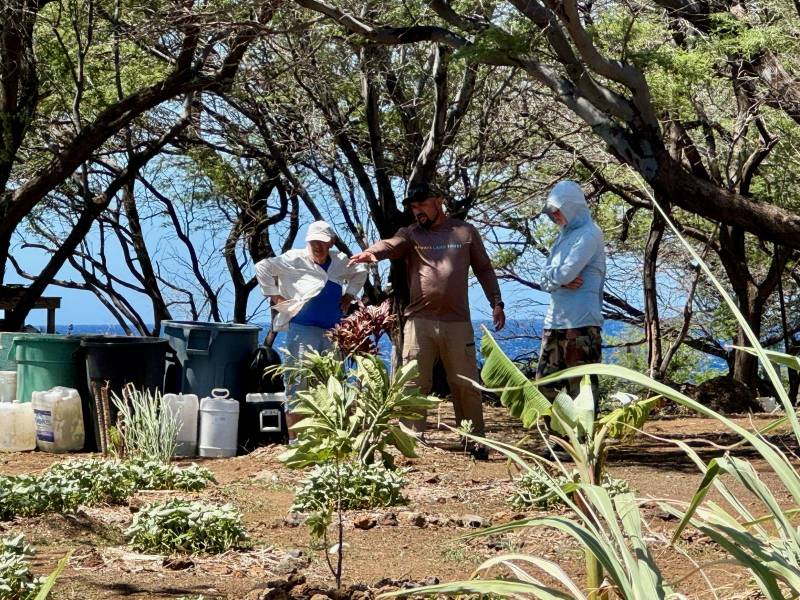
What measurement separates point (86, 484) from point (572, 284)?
360 centimetres

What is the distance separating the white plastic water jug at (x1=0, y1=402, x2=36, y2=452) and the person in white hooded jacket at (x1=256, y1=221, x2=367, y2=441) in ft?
7.87

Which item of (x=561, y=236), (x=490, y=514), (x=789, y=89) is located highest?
(x=789, y=89)

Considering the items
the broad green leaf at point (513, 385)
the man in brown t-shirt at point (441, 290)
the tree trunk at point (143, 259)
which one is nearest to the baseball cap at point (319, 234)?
the man in brown t-shirt at point (441, 290)

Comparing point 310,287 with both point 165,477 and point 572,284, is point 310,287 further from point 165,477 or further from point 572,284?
point 165,477

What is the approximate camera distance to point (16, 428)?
10.0 m

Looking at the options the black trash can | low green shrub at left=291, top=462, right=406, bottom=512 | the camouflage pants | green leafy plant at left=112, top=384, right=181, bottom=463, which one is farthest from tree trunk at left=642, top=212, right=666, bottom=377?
low green shrub at left=291, top=462, right=406, bottom=512

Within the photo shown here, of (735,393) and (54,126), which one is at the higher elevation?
(54,126)

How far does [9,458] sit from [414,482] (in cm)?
385

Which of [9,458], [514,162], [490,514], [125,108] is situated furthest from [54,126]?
[490,514]

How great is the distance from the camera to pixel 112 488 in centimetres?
666

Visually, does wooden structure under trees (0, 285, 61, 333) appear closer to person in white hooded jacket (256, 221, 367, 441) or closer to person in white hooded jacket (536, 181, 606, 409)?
person in white hooded jacket (256, 221, 367, 441)

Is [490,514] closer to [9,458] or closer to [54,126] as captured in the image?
[9,458]

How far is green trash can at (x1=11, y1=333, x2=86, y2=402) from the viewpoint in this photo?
10180 millimetres

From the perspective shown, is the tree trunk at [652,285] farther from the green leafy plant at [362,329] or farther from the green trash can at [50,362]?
the green leafy plant at [362,329]
